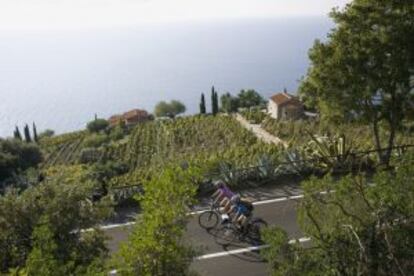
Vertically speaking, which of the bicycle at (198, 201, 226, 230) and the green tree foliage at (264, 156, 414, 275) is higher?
the green tree foliage at (264, 156, 414, 275)

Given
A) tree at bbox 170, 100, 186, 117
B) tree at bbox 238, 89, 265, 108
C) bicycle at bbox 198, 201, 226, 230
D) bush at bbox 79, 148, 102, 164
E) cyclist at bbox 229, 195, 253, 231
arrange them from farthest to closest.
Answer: tree at bbox 170, 100, 186, 117
tree at bbox 238, 89, 265, 108
bush at bbox 79, 148, 102, 164
bicycle at bbox 198, 201, 226, 230
cyclist at bbox 229, 195, 253, 231

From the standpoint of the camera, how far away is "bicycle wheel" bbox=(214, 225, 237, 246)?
13023mm

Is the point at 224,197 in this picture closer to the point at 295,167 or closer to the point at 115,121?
the point at 295,167

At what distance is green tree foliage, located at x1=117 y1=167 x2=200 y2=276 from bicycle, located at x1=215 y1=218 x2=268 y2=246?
5.88 meters

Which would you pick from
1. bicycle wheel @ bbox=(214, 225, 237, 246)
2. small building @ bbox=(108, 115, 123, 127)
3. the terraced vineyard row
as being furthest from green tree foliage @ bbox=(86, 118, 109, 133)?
bicycle wheel @ bbox=(214, 225, 237, 246)

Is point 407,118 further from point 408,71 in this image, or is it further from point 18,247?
point 18,247

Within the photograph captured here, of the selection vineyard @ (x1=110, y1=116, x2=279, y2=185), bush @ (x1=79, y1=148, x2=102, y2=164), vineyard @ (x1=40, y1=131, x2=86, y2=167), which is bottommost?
vineyard @ (x1=40, y1=131, x2=86, y2=167)

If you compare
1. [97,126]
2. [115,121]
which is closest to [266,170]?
[97,126]

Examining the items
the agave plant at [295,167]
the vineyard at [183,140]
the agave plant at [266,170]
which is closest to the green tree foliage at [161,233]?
the agave plant at [266,170]

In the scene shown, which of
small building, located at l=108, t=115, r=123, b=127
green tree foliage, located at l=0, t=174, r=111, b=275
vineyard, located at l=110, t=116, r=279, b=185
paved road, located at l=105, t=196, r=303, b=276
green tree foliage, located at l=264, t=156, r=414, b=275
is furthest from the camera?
small building, located at l=108, t=115, r=123, b=127

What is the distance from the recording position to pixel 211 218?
552 inches

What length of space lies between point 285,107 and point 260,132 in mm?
13669

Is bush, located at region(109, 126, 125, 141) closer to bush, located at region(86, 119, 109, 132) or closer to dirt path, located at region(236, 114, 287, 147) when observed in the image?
bush, located at region(86, 119, 109, 132)

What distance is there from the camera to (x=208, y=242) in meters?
13.0
